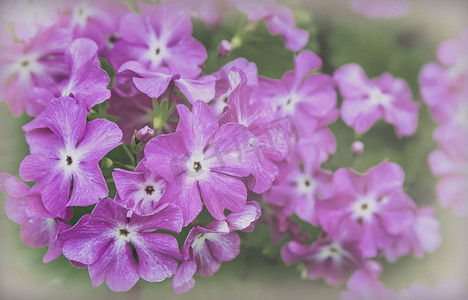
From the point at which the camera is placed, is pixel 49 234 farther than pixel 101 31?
No

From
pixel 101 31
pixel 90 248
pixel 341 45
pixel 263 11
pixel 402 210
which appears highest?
pixel 341 45

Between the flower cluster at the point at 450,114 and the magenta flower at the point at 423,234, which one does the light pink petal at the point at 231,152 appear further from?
the flower cluster at the point at 450,114

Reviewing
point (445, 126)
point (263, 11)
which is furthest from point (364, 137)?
point (263, 11)

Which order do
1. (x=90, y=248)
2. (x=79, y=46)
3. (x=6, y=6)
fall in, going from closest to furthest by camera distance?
1. (x=90, y=248)
2. (x=79, y=46)
3. (x=6, y=6)

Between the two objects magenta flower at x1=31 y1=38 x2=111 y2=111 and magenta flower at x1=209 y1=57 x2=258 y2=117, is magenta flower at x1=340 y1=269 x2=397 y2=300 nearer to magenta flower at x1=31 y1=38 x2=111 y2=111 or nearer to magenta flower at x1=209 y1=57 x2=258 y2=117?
magenta flower at x1=209 y1=57 x2=258 y2=117

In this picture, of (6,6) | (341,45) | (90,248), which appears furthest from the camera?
(341,45)

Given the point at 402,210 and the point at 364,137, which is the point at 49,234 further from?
the point at 364,137

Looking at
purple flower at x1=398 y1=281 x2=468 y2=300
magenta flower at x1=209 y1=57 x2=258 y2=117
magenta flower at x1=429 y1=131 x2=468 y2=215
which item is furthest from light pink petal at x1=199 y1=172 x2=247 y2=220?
magenta flower at x1=429 y1=131 x2=468 y2=215
